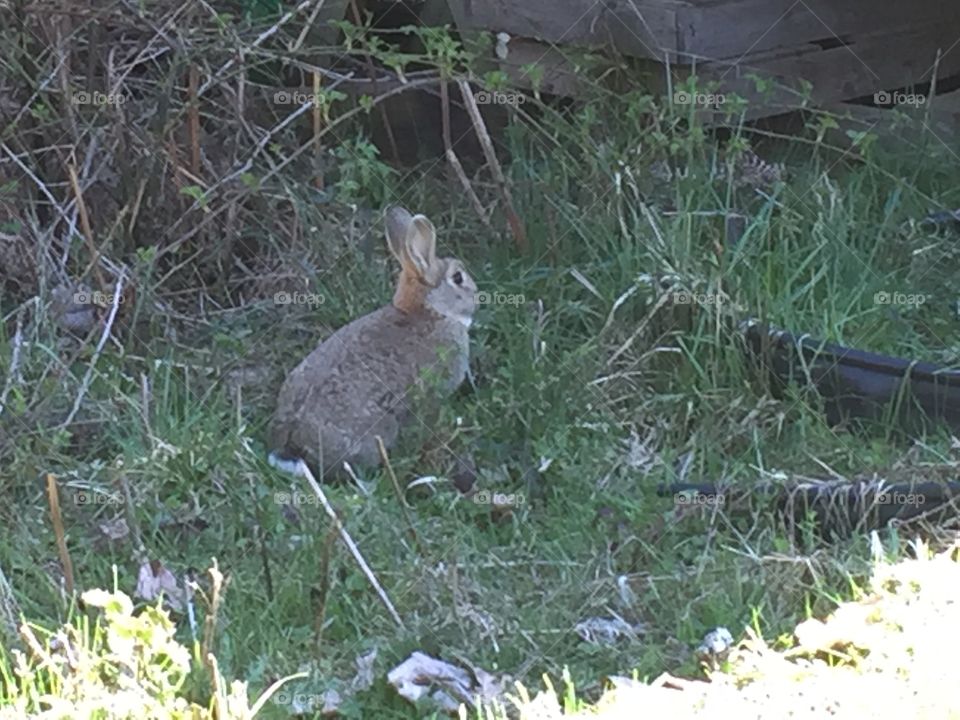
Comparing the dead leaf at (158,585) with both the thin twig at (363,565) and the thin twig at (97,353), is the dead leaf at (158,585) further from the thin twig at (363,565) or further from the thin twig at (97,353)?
the thin twig at (97,353)

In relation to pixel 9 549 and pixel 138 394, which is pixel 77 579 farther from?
pixel 138 394

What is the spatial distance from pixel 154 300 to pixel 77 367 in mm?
380

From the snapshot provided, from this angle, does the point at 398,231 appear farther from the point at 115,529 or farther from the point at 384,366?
the point at 115,529

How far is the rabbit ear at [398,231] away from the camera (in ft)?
16.9

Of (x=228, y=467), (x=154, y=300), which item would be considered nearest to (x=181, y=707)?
(x=228, y=467)

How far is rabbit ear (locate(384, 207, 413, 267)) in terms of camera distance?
5.16 meters

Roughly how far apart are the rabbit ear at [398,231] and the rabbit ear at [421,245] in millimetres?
14

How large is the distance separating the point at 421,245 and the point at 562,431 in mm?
782

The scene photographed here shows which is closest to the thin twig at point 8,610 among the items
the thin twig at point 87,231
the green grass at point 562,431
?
the green grass at point 562,431

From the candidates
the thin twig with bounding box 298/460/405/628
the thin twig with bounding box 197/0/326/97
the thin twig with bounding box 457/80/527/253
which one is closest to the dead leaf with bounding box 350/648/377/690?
the thin twig with bounding box 298/460/405/628

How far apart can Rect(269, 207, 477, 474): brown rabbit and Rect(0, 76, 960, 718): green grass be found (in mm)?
115

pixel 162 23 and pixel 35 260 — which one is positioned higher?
pixel 162 23

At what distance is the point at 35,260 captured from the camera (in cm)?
564

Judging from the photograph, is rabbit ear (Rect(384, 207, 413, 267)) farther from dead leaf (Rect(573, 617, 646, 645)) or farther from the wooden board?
dead leaf (Rect(573, 617, 646, 645))
